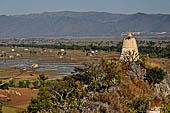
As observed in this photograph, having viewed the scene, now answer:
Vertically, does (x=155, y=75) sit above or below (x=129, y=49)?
below

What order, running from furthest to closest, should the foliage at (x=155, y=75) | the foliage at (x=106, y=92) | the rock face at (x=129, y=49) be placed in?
the rock face at (x=129, y=49)
the foliage at (x=155, y=75)
the foliage at (x=106, y=92)

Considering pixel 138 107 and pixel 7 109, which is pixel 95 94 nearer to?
pixel 138 107

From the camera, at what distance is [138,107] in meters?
20.5

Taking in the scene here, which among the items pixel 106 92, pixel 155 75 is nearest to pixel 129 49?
pixel 155 75

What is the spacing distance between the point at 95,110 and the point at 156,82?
6.39m

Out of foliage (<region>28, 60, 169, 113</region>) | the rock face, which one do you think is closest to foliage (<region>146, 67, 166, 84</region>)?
foliage (<region>28, 60, 169, 113</region>)

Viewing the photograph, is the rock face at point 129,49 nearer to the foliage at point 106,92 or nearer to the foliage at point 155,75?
the foliage at point 106,92

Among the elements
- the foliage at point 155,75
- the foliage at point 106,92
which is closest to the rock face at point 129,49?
the foliage at point 106,92

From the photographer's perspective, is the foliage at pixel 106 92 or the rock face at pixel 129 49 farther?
the rock face at pixel 129 49

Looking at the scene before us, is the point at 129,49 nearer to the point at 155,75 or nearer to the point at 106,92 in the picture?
the point at 155,75

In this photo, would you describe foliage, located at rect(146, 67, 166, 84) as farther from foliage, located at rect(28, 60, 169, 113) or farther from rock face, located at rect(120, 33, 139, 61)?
rock face, located at rect(120, 33, 139, 61)

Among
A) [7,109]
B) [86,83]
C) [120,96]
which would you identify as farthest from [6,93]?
[120,96]

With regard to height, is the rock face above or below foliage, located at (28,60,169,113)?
above

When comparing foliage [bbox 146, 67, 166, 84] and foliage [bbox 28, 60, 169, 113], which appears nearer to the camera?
foliage [bbox 28, 60, 169, 113]
